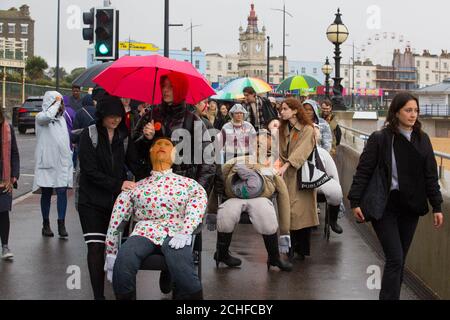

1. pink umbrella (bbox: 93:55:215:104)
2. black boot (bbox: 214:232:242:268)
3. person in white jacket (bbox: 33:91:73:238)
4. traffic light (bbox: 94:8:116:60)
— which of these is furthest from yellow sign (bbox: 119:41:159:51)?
pink umbrella (bbox: 93:55:215:104)

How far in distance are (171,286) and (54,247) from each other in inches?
114

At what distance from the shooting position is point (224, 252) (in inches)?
336

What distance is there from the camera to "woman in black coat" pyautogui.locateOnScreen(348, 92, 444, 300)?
20.2 ft

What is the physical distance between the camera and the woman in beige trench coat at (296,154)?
8891 millimetres

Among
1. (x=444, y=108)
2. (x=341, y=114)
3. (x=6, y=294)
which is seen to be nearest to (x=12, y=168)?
(x=6, y=294)

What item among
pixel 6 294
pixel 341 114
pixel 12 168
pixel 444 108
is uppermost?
pixel 444 108

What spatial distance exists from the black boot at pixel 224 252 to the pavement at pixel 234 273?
10cm

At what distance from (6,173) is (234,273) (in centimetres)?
277

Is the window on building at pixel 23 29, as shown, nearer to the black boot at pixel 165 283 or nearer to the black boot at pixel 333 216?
the black boot at pixel 333 216

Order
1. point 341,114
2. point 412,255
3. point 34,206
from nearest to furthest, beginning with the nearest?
point 412,255, point 34,206, point 341,114

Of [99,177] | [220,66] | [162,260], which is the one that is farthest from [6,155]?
[220,66]

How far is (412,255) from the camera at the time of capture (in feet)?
27.1

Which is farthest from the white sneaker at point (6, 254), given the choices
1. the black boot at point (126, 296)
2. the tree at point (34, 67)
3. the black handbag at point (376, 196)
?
the tree at point (34, 67)
